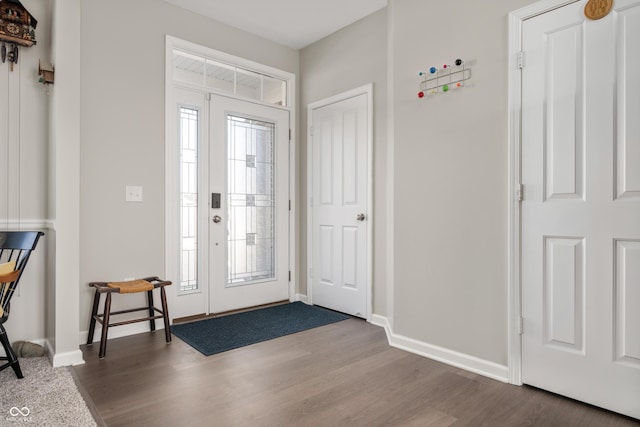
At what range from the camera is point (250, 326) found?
3256 mm

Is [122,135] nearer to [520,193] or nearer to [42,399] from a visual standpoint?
[42,399]

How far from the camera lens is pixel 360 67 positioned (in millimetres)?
3562

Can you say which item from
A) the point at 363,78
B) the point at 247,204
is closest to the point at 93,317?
the point at 247,204

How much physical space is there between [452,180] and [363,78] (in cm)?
153

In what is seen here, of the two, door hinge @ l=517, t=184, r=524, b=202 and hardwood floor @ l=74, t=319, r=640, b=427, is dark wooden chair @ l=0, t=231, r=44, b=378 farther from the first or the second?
door hinge @ l=517, t=184, r=524, b=202

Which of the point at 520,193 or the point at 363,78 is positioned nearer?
the point at 520,193

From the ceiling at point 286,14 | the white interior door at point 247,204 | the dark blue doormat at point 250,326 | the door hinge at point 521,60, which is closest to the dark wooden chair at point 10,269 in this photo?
the dark blue doormat at point 250,326

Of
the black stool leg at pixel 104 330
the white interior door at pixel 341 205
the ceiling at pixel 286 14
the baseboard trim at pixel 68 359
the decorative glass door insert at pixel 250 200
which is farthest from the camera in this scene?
the decorative glass door insert at pixel 250 200

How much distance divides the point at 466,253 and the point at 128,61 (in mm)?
2891

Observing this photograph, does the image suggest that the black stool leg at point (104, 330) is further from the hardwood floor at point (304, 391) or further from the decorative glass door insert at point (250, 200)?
the decorative glass door insert at point (250, 200)

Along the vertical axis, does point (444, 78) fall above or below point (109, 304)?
above

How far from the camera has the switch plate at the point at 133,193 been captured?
307 cm

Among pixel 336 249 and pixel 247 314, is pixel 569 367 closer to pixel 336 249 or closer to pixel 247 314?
pixel 336 249

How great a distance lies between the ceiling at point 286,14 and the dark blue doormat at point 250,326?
270cm
